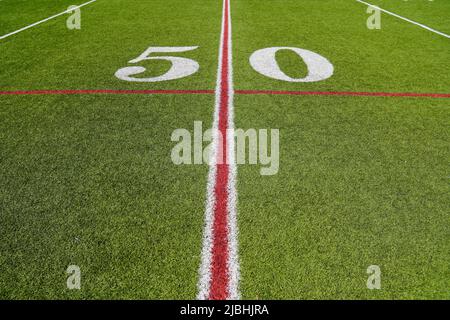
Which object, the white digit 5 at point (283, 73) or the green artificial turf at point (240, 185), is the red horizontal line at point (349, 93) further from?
the white digit 5 at point (283, 73)

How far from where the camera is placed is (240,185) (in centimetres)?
361

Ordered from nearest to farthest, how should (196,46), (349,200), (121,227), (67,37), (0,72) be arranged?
(121,227) < (349,200) < (0,72) < (196,46) < (67,37)

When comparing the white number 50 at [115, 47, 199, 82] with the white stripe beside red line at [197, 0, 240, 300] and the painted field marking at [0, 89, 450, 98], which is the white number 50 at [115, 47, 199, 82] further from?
the white stripe beside red line at [197, 0, 240, 300]

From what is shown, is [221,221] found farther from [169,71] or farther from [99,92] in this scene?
[169,71]

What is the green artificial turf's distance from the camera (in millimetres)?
2670

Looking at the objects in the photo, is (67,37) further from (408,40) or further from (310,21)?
(408,40)

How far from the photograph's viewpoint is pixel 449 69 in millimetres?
6469

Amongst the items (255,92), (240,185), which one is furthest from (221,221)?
(255,92)

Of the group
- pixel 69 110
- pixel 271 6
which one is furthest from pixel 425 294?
Answer: pixel 271 6

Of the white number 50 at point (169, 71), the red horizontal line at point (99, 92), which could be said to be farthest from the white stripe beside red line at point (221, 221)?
the white number 50 at point (169, 71)

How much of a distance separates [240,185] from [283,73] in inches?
124

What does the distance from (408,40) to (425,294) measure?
6956mm

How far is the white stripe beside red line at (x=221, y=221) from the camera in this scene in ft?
8.55

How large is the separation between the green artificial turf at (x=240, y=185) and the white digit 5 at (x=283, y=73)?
0.17 m
